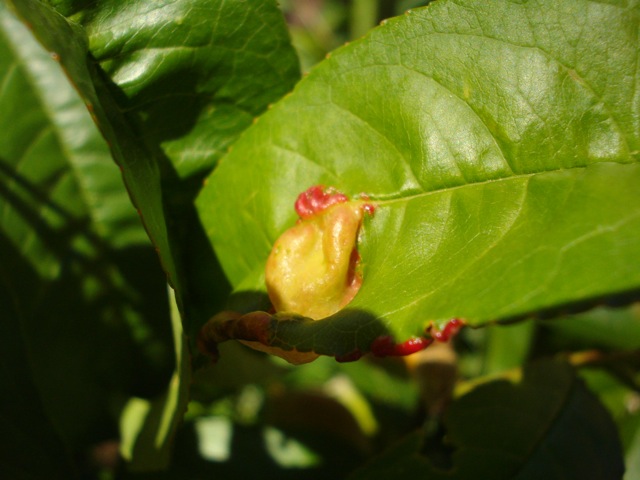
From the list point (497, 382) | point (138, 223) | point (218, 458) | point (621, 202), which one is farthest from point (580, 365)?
point (138, 223)

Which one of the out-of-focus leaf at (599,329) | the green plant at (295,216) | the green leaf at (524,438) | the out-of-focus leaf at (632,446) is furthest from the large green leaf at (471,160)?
the out-of-focus leaf at (599,329)

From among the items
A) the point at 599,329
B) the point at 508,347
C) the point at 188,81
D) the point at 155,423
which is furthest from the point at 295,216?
the point at 599,329

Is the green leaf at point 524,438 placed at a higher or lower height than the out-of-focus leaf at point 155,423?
lower

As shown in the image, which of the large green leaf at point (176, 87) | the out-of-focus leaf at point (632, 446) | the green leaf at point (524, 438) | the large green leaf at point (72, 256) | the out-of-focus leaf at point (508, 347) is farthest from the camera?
the out-of-focus leaf at point (508, 347)

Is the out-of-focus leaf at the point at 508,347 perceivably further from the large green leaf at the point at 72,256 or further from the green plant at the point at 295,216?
the large green leaf at the point at 72,256

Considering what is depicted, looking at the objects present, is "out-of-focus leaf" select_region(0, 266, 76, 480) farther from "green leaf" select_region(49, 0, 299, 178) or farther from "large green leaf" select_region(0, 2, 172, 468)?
"green leaf" select_region(49, 0, 299, 178)

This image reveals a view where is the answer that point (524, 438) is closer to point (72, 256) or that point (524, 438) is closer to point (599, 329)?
point (599, 329)

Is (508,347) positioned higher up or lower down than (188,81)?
lower down

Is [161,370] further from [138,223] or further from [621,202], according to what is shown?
[621,202]
